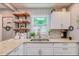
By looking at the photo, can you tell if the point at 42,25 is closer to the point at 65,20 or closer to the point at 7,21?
the point at 65,20

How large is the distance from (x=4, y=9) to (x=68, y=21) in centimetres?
240

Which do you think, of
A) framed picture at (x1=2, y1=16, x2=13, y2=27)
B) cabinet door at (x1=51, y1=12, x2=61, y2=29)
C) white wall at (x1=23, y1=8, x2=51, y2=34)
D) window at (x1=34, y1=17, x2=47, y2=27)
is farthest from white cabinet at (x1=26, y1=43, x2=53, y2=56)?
white wall at (x1=23, y1=8, x2=51, y2=34)

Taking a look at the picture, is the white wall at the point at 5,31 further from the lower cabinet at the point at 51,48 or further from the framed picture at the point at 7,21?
the lower cabinet at the point at 51,48

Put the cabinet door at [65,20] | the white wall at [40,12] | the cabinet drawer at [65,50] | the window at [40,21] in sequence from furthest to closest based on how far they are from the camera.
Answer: the white wall at [40,12], the window at [40,21], the cabinet door at [65,20], the cabinet drawer at [65,50]

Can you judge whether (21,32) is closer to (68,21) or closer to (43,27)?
(43,27)

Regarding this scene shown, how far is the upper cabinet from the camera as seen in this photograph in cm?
516

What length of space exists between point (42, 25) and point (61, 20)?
71cm

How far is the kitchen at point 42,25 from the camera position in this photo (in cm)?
387

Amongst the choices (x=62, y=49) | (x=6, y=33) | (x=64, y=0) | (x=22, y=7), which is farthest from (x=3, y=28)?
(x=64, y=0)

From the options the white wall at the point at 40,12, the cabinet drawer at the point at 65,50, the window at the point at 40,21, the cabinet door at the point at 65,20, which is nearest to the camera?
the cabinet drawer at the point at 65,50

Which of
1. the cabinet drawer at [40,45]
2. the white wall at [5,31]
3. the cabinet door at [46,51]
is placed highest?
the white wall at [5,31]

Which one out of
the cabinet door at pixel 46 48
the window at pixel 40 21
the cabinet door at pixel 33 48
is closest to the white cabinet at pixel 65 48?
the cabinet door at pixel 46 48

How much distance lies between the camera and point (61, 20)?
520 centimetres

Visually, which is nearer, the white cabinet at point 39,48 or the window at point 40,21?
the white cabinet at point 39,48
